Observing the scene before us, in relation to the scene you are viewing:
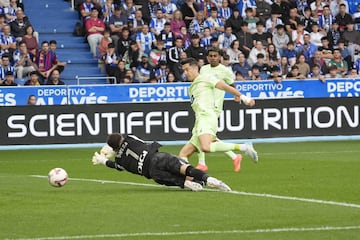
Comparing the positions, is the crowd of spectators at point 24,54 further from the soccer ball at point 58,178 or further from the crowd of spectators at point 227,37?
the soccer ball at point 58,178

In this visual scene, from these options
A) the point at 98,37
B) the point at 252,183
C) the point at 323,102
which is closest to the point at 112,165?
the point at 252,183

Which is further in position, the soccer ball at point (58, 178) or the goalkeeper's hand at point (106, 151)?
the goalkeeper's hand at point (106, 151)

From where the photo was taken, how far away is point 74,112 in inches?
1064

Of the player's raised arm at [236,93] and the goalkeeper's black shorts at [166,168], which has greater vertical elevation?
the player's raised arm at [236,93]

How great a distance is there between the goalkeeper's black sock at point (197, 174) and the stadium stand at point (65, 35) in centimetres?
1771

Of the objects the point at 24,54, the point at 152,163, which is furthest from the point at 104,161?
the point at 24,54

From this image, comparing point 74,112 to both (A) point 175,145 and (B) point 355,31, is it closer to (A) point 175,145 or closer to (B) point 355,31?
(A) point 175,145

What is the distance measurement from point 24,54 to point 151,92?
148 inches

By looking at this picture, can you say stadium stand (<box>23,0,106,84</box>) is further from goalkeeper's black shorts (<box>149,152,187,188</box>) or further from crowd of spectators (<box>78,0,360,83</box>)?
goalkeeper's black shorts (<box>149,152,187,188</box>)

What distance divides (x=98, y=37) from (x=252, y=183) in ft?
55.7

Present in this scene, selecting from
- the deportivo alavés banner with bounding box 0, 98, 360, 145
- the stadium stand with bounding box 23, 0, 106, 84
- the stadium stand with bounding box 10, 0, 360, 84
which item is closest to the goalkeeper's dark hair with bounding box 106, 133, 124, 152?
the deportivo alavés banner with bounding box 0, 98, 360, 145

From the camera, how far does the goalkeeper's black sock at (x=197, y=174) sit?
1440cm

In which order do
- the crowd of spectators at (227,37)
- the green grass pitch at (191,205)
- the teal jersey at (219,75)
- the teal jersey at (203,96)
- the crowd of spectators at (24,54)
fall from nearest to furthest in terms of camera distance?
the green grass pitch at (191,205) < the teal jersey at (203,96) < the teal jersey at (219,75) < the crowd of spectators at (24,54) < the crowd of spectators at (227,37)

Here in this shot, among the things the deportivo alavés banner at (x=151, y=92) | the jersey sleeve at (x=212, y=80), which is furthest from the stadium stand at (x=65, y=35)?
the jersey sleeve at (x=212, y=80)
